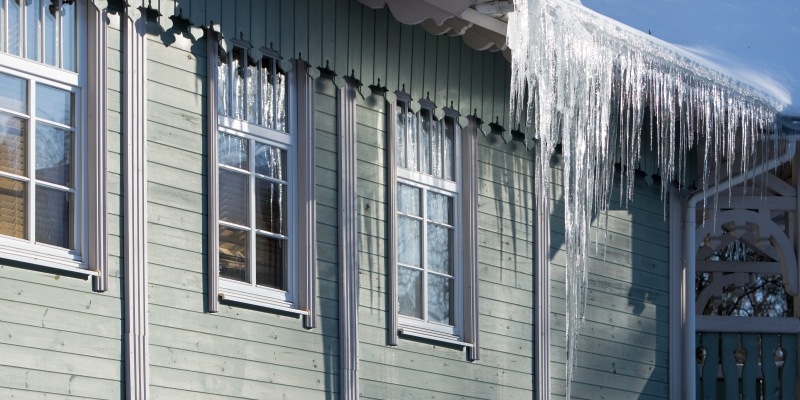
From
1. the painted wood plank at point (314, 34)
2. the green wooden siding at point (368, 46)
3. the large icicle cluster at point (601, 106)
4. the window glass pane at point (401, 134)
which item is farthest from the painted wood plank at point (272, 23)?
the large icicle cluster at point (601, 106)

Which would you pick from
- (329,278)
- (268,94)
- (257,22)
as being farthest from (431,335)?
(257,22)

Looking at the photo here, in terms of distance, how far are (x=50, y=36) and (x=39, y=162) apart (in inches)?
30.4

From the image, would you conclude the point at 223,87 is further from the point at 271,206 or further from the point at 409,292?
the point at 409,292

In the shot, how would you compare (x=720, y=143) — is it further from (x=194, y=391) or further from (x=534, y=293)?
(x=194, y=391)

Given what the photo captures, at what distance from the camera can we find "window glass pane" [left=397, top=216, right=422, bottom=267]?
13906 mm

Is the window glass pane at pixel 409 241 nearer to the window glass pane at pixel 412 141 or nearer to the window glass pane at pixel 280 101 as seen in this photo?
the window glass pane at pixel 412 141

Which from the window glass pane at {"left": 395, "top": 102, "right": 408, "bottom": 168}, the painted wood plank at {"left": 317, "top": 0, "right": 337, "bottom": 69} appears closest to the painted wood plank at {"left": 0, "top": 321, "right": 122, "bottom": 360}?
the painted wood plank at {"left": 317, "top": 0, "right": 337, "bottom": 69}

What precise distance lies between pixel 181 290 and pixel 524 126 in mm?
4801

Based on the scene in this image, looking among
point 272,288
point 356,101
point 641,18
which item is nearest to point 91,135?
point 272,288

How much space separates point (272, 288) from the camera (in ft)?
40.7

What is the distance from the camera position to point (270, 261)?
1249cm

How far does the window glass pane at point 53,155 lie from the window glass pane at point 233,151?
1.46m

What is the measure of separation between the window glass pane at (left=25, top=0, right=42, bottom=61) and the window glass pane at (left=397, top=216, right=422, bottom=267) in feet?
13.5

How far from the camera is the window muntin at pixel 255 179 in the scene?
12.1 metres
